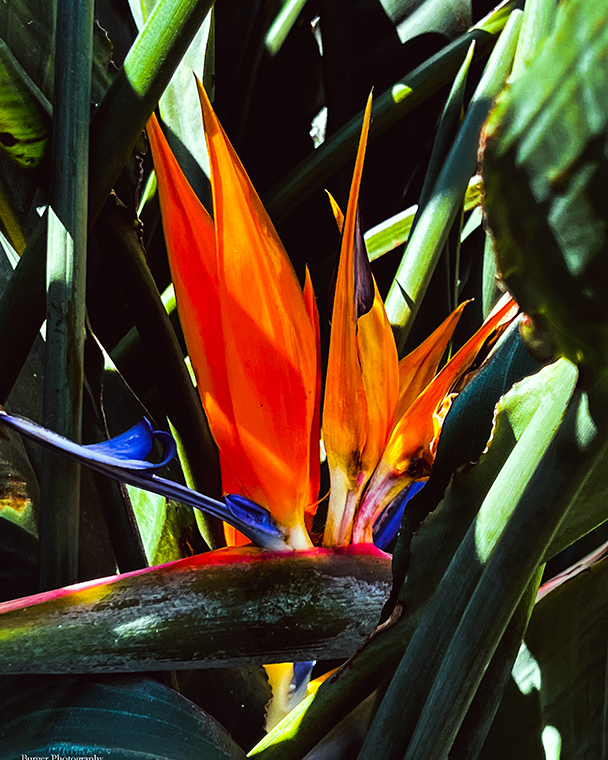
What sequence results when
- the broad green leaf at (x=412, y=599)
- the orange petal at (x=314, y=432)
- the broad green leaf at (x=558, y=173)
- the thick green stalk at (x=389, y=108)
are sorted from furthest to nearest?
the thick green stalk at (x=389, y=108)
the orange petal at (x=314, y=432)
the broad green leaf at (x=412, y=599)
the broad green leaf at (x=558, y=173)

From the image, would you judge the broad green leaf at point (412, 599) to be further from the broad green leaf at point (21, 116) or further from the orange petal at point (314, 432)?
the broad green leaf at point (21, 116)

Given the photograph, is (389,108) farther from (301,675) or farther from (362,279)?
(301,675)

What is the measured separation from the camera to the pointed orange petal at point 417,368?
13.8 inches

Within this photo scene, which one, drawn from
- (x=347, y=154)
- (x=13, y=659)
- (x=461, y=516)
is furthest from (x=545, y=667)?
(x=347, y=154)

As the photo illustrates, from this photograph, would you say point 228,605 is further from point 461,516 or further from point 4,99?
point 4,99

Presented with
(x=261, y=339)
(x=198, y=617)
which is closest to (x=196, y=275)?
(x=261, y=339)

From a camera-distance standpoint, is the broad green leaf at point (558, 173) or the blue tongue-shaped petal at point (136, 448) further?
the blue tongue-shaped petal at point (136, 448)

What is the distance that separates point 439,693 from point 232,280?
0.60ft

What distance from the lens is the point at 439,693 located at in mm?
185

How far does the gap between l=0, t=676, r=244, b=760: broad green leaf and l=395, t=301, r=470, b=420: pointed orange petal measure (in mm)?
170

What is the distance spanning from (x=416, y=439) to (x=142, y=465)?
134 mm

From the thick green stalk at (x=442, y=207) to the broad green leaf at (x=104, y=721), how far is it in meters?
0.23

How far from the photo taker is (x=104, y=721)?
0.84 feet

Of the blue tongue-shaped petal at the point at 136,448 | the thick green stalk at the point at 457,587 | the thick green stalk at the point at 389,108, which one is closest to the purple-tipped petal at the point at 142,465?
the blue tongue-shaped petal at the point at 136,448
